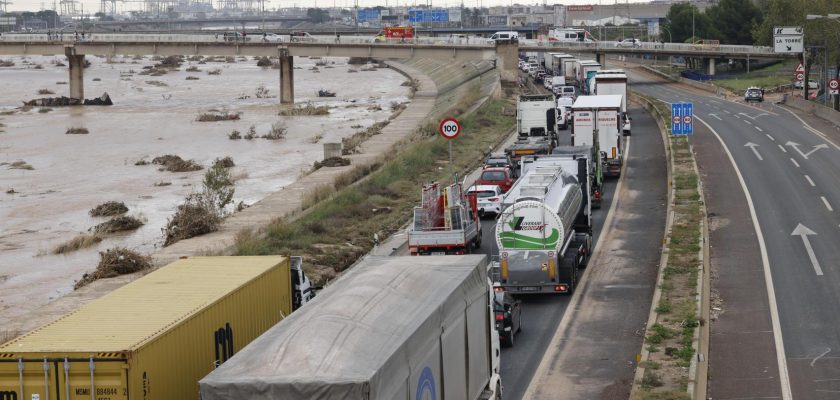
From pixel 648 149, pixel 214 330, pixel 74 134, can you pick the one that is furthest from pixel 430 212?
pixel 74 134

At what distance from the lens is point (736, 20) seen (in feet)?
445

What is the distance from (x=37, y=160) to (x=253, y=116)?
112 feet

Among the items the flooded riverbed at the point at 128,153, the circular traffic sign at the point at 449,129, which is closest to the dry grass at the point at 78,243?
the flooded riverbed at the point at 128,153

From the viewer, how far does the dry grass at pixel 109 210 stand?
53.5 m

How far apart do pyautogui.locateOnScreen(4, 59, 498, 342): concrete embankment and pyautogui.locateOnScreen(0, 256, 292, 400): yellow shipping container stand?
12431mm

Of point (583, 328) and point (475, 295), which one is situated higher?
point (475, 295)

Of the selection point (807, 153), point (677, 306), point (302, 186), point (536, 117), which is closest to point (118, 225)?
point (302, 186)

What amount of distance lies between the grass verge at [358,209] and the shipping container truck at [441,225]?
9.02 ft

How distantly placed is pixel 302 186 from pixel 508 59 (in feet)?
183

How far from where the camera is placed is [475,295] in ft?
56.2

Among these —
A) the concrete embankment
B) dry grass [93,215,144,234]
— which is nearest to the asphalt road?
the concrete embankment

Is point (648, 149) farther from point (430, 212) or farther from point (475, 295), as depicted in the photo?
point (475, 295)

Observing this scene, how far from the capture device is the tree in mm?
135125

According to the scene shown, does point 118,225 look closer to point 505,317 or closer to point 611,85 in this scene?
point 505,317
